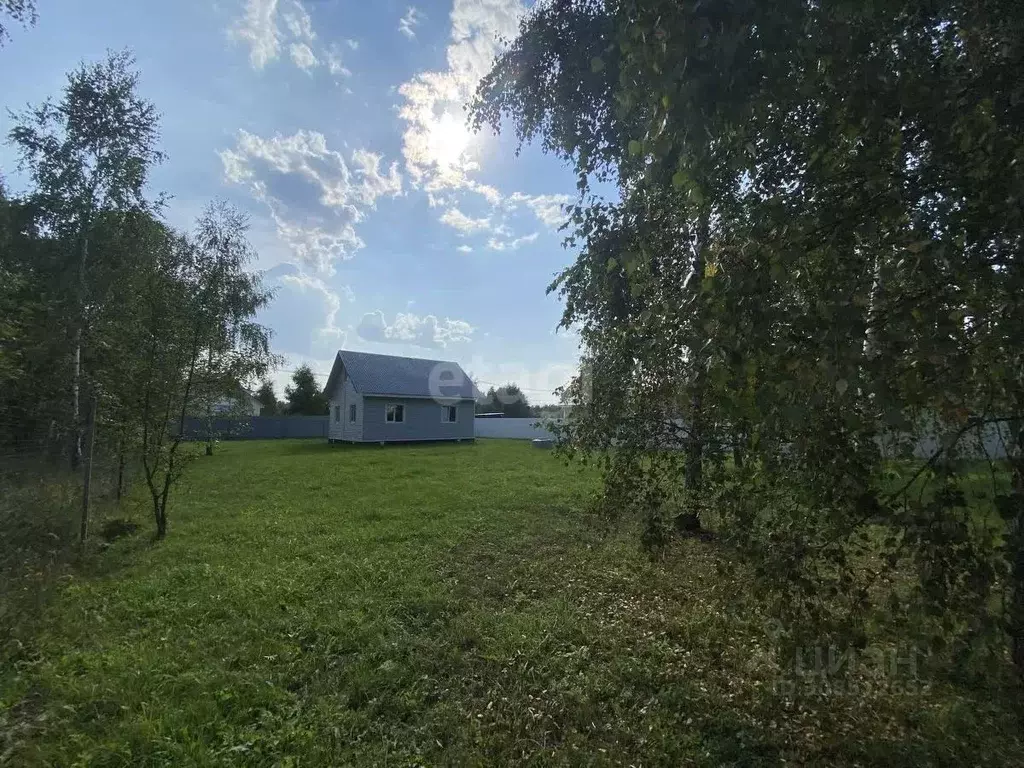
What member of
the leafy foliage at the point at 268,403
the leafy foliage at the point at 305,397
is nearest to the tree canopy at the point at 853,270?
the leafy foliage at the point at 305,397

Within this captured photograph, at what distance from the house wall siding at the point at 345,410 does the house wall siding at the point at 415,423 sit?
37 centimetres

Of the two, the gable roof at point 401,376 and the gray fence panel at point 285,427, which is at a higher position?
the gable roof at point 401,376

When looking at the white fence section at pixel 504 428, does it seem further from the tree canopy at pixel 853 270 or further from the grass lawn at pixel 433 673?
the tree canopy at pixel 853 270

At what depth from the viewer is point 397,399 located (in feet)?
72.7

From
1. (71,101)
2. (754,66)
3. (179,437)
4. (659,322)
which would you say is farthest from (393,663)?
(71,101)

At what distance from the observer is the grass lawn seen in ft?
8.75

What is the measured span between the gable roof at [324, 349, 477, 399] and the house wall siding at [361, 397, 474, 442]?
43cm

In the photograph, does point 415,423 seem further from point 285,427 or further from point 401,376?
point 285,427

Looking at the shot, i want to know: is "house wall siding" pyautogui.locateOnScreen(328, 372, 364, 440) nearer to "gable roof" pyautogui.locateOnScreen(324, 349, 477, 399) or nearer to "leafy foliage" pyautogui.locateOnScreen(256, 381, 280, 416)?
"gable roof" pyautogui.locateOnScreen(324, 349, 477, 399)

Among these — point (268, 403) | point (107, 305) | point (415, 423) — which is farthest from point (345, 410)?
point (268, 403)

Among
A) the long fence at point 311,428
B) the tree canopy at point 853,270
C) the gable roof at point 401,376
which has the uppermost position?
the gable roof at point 401,376

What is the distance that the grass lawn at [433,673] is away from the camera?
267 centimetres

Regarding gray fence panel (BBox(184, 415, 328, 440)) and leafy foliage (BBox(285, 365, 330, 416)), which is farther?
leafy foliage (BBox(285, 365, 330, 416))

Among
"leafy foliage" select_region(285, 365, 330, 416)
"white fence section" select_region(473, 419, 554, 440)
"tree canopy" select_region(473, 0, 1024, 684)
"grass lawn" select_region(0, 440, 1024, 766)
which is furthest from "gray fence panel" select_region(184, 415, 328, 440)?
"tree canopy" select_region(473, 0, 1024, 684)
